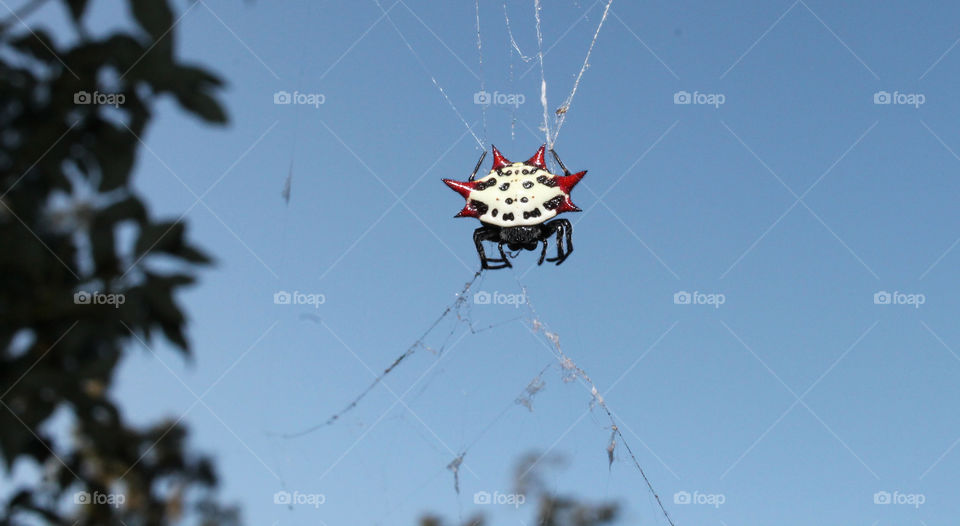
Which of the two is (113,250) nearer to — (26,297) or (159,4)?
(26,297)

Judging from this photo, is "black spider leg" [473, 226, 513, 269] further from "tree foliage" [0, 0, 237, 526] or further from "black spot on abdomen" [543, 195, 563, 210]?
"tree foliage" [0, 0, 237, 526]

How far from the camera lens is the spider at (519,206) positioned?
11938mm

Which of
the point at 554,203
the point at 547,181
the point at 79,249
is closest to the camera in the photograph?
the point at 79,249

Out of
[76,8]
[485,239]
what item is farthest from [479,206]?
[76,8]

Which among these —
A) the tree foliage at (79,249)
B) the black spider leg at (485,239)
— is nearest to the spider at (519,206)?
the black spider leg at (485,239)

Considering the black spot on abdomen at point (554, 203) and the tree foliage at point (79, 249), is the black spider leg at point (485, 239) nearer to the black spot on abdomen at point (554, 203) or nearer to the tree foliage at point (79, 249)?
the black spot on abdomen at point (554, 203)

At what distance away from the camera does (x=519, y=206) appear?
11969 millimetres

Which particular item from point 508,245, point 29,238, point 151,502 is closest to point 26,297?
point 29,238

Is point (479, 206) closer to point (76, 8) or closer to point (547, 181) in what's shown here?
point (547, 181)

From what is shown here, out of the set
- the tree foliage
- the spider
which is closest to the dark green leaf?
the tree foliage

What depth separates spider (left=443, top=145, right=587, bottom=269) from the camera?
1194 cm

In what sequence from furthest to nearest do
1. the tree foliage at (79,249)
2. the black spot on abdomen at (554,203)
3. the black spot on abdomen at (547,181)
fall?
the black spot on abdomen at (547,181)
the black spot on abdomen at (554,203)
the tree foliage at (79,249)

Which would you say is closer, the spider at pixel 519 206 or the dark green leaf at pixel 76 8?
the dark green leaf at pixel 76 8

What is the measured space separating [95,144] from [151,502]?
1839 millimetres
